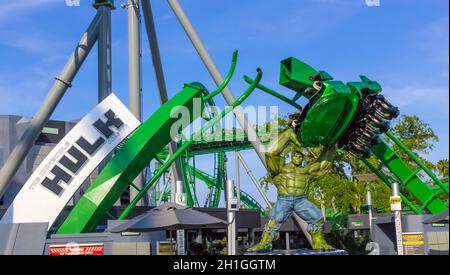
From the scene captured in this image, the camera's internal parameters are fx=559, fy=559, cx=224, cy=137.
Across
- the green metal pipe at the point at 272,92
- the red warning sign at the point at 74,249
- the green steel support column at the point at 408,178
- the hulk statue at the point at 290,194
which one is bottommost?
the red warning sign at the point at 74,249

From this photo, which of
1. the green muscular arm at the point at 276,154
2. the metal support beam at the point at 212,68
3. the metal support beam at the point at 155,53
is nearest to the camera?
the green muscular arm at the point at 276,154

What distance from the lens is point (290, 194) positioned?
14.1 metres

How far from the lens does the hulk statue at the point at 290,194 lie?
46.2ft

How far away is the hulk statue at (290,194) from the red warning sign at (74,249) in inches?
153

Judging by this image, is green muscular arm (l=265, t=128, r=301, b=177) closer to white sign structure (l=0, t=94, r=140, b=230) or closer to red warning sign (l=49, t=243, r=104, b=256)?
white sign structure (l=0, t=94, r=140, b=230)

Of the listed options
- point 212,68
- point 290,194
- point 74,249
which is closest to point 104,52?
point 212,68

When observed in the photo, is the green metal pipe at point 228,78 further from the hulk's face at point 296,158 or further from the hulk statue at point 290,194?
the hulk's face at point 296,158

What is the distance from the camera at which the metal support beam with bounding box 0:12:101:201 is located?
1972cm

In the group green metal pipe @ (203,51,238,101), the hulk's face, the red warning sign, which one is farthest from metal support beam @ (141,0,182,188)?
the red warning sign

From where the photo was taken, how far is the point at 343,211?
34344 mm

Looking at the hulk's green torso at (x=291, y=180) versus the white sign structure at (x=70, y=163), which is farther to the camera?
the white sign structure at (x=70, y=163)

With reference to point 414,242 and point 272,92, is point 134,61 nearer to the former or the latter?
point 272,92

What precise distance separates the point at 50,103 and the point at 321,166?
11603mm

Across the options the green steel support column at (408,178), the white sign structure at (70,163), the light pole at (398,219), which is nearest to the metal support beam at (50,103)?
the white sign structure at (70,163)
